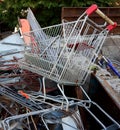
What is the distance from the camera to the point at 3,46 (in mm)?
4246

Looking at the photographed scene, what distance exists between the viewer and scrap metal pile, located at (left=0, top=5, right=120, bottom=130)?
2990 mm

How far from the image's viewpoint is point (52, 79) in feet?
10.3

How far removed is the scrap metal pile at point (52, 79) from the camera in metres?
2.99

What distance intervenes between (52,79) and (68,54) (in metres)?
0.33

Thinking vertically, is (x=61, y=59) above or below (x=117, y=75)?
above

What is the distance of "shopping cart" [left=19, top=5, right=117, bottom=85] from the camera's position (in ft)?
10.1

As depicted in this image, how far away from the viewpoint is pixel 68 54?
3062 mm

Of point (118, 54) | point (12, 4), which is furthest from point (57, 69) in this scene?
point (12, 4)

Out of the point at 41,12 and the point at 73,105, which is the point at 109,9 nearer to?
the point at 41,12

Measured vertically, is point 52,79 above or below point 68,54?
below

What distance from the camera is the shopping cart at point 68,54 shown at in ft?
10.1

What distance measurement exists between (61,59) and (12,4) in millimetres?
2976

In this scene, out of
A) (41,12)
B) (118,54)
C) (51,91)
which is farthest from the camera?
(41,12)

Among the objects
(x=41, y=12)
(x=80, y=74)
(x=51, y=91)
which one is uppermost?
(x=41, y=12)
